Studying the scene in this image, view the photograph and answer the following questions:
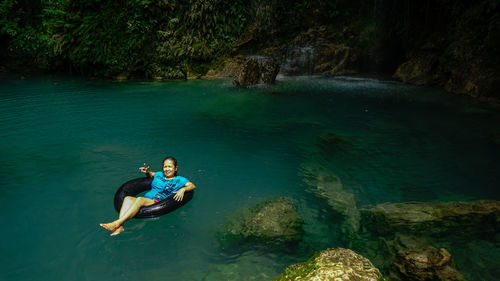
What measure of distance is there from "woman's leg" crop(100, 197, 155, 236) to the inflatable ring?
0.26ft

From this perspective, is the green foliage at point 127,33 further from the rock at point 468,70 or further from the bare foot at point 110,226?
the bare foot at point 110,226

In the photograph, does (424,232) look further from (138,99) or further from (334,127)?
(138,99)

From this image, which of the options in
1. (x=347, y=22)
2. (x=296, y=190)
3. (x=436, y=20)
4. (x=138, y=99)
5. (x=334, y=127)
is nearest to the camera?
(x=296, y=190)

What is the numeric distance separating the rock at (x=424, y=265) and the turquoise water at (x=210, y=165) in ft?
1.73

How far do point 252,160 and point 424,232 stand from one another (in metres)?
3.17

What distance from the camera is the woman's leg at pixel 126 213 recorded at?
361 cm

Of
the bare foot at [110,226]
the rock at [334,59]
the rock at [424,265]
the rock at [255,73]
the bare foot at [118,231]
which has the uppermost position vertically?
the rock at [334,59]

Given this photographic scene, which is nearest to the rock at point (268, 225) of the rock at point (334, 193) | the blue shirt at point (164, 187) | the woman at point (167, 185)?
the rock at point (334, 193)

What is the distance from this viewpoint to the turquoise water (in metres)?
3.33

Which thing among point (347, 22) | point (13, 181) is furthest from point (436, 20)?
point (13, 181)

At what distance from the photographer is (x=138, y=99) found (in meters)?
10.7

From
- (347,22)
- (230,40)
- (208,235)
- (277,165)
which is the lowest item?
(208,235)

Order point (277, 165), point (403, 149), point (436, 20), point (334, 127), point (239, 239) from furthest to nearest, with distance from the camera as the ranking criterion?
point (436, 20)
point (334, 127)
point (403, 149)
point (277, 165)
point (239, 239)

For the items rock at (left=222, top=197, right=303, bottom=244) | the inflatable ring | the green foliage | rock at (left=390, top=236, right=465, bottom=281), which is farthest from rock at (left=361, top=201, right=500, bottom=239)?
the green foliage
